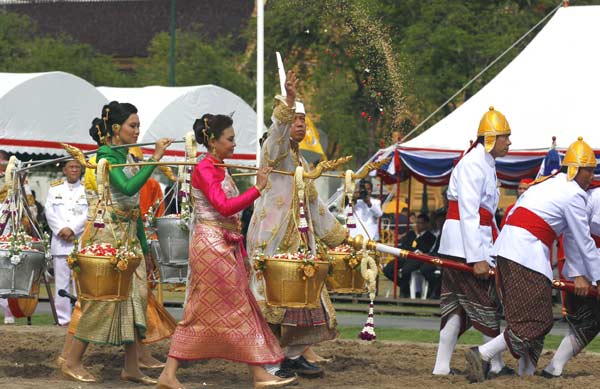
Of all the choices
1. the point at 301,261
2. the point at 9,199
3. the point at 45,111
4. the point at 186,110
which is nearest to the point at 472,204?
the point at 301,261

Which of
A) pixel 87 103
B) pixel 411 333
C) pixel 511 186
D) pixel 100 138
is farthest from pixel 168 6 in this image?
pixel 100 138

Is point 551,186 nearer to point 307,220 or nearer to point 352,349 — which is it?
point 307,220

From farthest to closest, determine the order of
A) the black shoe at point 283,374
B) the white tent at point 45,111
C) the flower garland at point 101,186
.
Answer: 1. the white tent at point 45,111
2. the black shoe at point 283,374
3. the flower garland at point 101,186

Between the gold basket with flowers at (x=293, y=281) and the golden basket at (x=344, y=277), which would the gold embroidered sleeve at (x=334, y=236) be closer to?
the golden basket at (x=344, y=277)

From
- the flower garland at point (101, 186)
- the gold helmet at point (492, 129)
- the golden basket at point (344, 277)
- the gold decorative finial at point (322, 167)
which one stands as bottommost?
the golden basket at point (344, 277)

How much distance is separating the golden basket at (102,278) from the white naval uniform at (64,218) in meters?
5.33

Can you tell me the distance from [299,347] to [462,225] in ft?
4.93

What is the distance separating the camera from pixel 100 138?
995 centimetres

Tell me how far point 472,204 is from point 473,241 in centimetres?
26

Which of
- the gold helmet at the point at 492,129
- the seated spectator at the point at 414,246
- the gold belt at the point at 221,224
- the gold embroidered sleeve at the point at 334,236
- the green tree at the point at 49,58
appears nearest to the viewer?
the gold belt at the point at 221,224

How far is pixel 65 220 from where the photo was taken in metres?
14.6

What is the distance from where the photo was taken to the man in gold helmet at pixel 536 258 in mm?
9492

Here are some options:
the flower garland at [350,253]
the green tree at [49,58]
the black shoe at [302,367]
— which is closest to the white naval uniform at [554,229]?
the flower garland at [350,253]

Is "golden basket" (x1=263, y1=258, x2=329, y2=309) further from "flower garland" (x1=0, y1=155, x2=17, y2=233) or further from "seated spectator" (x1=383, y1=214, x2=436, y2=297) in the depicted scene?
"seated spectator" (x1=383, y1=214, x2=436, y2=297)
